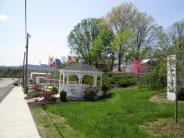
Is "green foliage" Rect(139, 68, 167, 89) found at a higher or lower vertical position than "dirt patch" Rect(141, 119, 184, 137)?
higher

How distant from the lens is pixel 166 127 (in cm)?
1252

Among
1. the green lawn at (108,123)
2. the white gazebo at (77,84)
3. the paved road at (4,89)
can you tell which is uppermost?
the white gazebo at (77,84)

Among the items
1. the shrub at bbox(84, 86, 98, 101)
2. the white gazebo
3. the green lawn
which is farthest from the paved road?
the green lawn

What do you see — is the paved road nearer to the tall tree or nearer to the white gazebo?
the white gazebo

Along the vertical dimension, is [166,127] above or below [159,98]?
below

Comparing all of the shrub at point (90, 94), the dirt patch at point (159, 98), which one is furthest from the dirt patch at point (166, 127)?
the shrub at point (90, 94)

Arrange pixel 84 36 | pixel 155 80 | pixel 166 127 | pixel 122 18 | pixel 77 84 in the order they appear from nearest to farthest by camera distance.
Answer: pixel 166 127, pixel 155 80, pixel 77 84, pixel 122 18, pixel 84 36

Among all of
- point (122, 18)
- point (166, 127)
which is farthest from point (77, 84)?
point (122, 18)

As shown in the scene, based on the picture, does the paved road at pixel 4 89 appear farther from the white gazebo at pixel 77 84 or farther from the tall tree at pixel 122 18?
the tall tree at pixel 122 18

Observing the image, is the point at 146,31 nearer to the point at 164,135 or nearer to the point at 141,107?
the point at 141,107

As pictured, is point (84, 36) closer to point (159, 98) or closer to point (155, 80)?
point (155, 80)

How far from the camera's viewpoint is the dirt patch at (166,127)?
11.6 m

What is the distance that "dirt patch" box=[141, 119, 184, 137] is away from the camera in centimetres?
1160

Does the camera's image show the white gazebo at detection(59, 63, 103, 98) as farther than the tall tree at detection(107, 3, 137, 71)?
No
